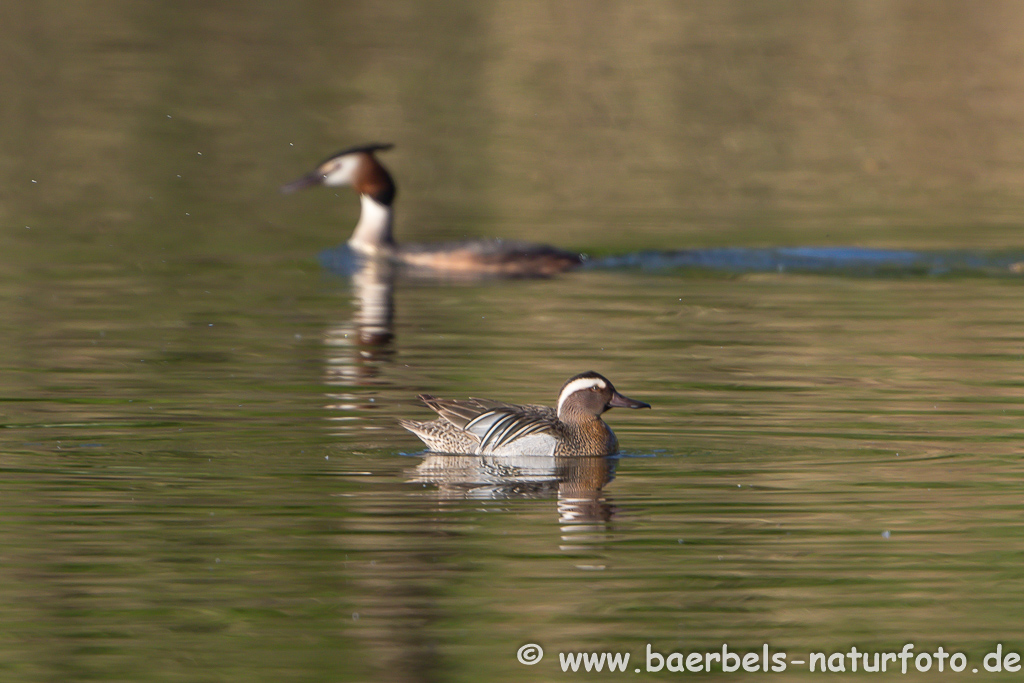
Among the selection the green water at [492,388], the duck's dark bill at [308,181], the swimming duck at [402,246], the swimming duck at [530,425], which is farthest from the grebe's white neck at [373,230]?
the swimming duck at [530,425]

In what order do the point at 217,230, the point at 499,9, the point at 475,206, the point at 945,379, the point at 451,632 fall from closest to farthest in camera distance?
the point at 451,632 → the point at 945,379 → the point at 217,230 → the point at 475,206 → the point at 499,9

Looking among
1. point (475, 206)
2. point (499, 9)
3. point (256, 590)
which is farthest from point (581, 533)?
point (499, 9)

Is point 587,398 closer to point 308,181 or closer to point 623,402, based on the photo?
point 623,402

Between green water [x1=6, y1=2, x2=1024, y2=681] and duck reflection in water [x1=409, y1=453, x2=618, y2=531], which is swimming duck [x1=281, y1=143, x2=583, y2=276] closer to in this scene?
green water [x1=6, y1=2, x2=1024, y2=681]

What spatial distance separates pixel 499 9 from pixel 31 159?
2452cm

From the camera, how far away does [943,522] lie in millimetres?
9930

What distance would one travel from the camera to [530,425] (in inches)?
454

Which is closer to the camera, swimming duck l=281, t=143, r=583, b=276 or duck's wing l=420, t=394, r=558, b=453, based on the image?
duck's wing l=420, t=394, r=558, b=453

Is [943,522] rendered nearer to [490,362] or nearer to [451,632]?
[451,632]

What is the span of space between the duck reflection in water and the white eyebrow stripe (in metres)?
0.38

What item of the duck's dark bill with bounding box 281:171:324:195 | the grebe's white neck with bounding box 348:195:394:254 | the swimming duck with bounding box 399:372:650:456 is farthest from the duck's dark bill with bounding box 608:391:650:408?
the duck's dark bill with bounding box 281:171:324:195

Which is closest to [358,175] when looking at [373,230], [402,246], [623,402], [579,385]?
[373,230]

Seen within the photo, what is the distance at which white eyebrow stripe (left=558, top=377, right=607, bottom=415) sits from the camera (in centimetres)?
1170

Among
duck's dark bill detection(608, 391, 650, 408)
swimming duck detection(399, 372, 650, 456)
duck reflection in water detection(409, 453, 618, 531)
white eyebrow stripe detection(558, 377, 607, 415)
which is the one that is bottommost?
duck reflection in water detection(409, 453, 618, 531)
